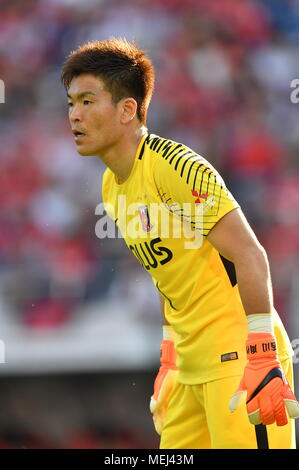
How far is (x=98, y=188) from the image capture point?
7.96 m

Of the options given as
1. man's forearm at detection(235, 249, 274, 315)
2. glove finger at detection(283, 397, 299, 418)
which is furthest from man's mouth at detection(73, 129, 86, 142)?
glove finger at detection(283, 397, 299, 418)

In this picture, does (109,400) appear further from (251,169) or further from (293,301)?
(251,169)

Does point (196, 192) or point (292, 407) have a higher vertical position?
point (196, 192)

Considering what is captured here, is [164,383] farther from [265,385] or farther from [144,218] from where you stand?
[265,385]

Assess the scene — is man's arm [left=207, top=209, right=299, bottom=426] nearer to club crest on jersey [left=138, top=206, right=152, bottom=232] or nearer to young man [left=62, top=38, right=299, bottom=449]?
young man [left=62, top=38, right=299, bottom=449]

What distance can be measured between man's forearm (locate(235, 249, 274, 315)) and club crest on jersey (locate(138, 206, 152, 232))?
504 millimetres

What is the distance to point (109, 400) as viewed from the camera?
714cm

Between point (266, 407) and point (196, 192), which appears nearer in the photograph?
point (266, 407)

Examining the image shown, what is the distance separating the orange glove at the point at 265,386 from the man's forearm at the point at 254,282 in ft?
0.35

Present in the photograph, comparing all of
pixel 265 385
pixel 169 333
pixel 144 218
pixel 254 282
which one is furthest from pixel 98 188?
pixel 265 385

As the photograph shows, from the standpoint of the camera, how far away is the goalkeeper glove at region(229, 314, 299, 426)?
9.75 ft

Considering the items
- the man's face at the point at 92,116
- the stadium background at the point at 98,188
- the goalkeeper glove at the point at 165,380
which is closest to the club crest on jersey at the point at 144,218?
the man's face at the point at 92,116

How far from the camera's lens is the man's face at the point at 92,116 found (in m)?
3.54

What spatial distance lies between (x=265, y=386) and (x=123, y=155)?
120cm
